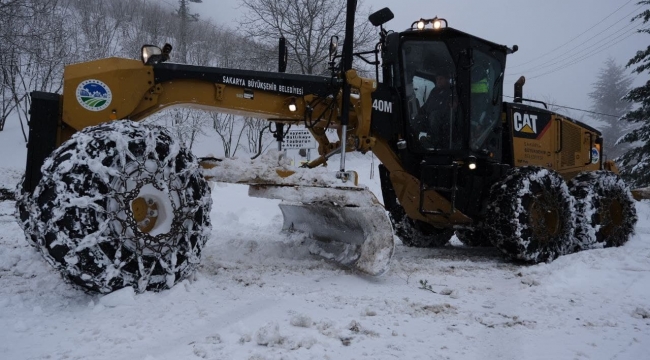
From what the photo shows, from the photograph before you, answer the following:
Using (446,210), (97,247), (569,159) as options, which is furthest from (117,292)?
(569,159)

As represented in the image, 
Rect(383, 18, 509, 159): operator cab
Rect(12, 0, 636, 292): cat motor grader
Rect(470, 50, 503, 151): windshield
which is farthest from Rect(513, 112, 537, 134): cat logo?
Rect(383, 18, 509, 159): operator cab

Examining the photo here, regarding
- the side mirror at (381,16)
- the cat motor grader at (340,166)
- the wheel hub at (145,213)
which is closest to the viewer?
the cat motor grader at (340,166)

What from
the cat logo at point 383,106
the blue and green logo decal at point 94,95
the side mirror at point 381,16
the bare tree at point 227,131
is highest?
the bare tree at point 227,131

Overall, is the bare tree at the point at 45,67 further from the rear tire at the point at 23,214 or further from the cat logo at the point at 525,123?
the cat logo at the point at 525,123

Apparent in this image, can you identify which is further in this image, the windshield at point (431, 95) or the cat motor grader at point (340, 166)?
the windshield at point (431, 95)

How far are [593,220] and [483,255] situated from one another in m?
1.53

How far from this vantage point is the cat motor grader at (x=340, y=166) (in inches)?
120

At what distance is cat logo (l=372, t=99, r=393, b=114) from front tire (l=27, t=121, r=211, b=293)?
228 centimetres

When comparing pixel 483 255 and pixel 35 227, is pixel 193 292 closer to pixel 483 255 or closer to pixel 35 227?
pixel 35 227

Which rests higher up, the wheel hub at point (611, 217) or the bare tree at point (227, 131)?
the bare tree at point (227, 131)

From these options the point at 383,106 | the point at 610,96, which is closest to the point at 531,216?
the point at 383,106

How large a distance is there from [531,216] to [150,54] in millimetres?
4278

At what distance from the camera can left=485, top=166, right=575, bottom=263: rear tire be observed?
5.31 metres

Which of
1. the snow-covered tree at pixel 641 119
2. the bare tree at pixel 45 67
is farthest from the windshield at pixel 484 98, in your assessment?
the bare tree at pixel 45 67
